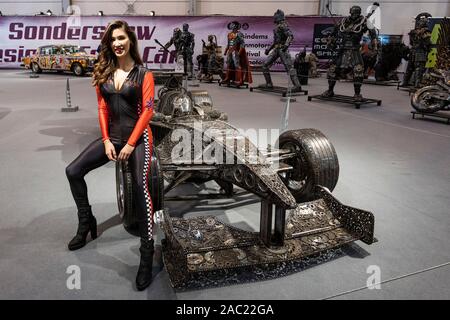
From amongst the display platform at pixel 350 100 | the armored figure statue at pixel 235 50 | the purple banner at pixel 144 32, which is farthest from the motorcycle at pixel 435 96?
the purple banner at pixel 144 32

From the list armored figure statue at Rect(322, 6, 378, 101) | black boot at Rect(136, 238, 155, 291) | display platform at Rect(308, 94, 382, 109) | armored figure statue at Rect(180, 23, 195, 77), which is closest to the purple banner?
armored figure statue at Rect(180, 23, 195, 77)

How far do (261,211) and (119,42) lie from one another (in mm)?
1436

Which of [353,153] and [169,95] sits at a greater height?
[169,95]

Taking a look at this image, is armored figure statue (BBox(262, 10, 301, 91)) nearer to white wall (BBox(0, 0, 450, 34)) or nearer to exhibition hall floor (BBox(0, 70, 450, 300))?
exhibition hall floor (BBox(0, 70, 450, 300))

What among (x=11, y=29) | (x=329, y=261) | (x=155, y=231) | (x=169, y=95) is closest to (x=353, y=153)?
(x=169, y=95)

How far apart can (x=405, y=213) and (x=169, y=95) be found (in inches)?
116

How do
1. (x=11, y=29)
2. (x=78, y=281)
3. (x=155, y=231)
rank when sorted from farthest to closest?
(x=11, y=29) < (x=155, y=231) < (x=78, y=281)

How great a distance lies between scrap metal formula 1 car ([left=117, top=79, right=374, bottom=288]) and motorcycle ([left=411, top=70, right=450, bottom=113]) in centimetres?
572

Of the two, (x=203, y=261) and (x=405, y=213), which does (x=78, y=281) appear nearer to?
(x=203, y=261)

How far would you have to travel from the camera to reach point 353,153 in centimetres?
541

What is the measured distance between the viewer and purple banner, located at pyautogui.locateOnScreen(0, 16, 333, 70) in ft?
58.6
